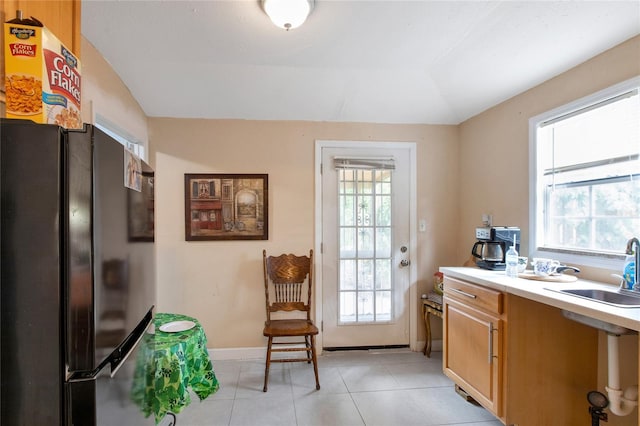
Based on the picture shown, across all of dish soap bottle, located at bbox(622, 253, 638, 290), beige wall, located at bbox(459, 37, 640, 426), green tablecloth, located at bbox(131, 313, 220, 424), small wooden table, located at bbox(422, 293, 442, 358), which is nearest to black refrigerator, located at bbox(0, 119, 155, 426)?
green tablecloth, located at bbox(131, 313, 220, 424)

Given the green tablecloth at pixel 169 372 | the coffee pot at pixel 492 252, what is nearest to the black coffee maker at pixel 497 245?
the coffee pot at pixel 492 252

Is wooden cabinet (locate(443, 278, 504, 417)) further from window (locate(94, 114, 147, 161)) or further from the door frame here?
window (locate(94, 114, 147, 161))

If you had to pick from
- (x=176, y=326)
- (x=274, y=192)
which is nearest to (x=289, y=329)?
(x=176, y=326)

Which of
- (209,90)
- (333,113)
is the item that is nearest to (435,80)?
(333,113)

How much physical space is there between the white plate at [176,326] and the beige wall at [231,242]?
1.12 meters

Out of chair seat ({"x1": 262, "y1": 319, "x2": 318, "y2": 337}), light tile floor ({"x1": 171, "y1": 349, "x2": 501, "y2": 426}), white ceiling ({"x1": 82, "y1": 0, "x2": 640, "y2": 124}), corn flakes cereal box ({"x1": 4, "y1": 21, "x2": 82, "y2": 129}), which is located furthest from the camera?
chair seat ({"x1": 262, "y1": 319, "x2": 318, "y2": 337})

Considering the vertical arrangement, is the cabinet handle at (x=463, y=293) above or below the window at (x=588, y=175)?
below

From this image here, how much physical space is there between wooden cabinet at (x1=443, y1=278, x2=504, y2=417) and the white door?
784 millimetres

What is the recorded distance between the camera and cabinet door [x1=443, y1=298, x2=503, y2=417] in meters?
1.75

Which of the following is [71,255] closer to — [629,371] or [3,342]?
[3,342]

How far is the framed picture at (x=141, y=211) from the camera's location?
38.3 inches

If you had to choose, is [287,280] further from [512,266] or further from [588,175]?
[588,175]

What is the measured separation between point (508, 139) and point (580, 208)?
0.77 meters

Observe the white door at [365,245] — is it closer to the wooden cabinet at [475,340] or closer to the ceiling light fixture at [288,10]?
the wooden cabinet at [475,340]
